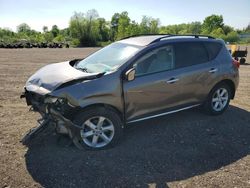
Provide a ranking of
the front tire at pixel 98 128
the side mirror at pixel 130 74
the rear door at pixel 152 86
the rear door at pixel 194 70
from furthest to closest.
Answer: the rear door at pixel 194 70, the rear door at pixel 152 86, the side mirror at pixel 130 74, the front tire at pixel 98 128

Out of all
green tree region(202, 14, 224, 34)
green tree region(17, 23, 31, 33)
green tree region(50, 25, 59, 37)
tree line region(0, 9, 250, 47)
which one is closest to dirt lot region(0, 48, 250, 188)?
tree line region(0, 9, 250, 47)

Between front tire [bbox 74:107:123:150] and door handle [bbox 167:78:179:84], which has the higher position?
door handle [bbox 167:78:179:84]

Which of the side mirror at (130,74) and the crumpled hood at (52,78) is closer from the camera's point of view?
the crumpled hood at (52,78)

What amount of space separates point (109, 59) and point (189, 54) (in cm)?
164

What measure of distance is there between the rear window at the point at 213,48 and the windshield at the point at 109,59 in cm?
180

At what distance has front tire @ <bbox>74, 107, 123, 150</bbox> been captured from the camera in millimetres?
4734

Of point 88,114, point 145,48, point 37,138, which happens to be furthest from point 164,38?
point 37,138

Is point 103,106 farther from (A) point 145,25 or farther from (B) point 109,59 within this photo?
(A) point 145,25

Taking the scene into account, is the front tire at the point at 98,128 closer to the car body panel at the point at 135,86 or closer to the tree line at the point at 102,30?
the car body panel at the point at 135,86

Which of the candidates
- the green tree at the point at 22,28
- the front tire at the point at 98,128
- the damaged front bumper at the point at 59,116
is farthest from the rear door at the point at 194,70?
the green tree at the point at 22,28

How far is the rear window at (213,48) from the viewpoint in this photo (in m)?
6.43

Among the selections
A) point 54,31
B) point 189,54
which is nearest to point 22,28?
A: point 54,31

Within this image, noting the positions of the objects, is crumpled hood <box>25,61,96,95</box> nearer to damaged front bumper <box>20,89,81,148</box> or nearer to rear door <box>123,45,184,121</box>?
damaged front bumper <box>20,89,81,148</box>

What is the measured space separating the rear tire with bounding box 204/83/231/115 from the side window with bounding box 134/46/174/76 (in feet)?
4.65
